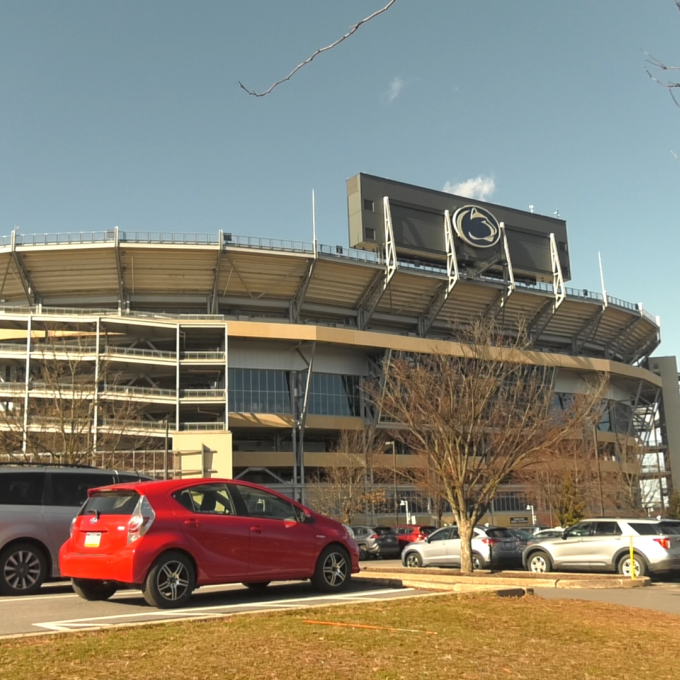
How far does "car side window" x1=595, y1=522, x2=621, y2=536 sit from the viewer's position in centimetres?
1928

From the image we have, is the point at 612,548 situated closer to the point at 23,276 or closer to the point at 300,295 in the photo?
the point at 300,295

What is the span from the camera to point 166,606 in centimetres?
873

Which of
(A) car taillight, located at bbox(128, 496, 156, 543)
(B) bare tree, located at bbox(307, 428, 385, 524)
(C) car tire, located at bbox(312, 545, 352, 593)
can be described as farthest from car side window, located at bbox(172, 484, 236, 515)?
(B) bare tree, located at bbox(307, 428, 385, 524)

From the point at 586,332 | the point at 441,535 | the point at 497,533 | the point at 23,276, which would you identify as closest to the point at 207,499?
the point at 441,535

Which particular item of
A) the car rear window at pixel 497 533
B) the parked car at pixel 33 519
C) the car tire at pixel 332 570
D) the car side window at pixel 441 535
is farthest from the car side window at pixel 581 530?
the parked car at pixel 33 519

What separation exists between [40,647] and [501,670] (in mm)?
3514

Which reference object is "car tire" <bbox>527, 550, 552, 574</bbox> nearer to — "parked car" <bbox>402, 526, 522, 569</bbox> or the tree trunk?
"parked car" <bbox>402, 526, 522, 569</bbox>

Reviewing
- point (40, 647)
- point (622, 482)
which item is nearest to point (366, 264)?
point (622, 482)

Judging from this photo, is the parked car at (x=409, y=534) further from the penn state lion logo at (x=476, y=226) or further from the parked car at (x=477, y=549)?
the penn state lion logo at (x=476, y=226)

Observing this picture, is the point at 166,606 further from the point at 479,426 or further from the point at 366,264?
the point at 366,264

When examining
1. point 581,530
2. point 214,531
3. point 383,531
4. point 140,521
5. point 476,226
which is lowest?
point 383,531

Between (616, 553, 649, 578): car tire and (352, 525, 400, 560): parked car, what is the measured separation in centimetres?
1691

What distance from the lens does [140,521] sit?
8750mm

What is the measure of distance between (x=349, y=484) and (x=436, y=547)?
1157 inches
